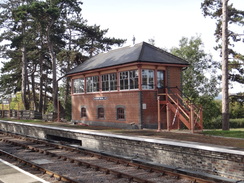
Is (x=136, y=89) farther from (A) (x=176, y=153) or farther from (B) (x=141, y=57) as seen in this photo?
(A) (x=176, y=153)

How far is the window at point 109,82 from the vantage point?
2185 centimetres

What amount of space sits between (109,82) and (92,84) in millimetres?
2719

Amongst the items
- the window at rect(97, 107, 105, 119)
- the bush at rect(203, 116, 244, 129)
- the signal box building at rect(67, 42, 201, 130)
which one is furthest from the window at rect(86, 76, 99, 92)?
the bush at rect(203, 116, 244, 129)

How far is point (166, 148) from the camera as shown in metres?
10.8

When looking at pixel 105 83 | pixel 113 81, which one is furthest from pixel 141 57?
pixel 105 83

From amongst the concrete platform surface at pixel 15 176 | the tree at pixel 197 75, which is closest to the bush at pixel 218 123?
the tree at pixel 197 75

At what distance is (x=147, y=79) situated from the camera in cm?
1988

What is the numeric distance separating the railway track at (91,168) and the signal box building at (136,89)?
6248 mm

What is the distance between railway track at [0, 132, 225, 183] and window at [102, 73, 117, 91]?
789 cm

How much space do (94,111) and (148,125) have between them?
20.7ft

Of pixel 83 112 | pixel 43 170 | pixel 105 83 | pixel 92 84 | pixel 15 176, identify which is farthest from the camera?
pixel 83 112

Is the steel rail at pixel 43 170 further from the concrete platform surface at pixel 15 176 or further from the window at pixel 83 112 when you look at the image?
the window at pixel 83 112

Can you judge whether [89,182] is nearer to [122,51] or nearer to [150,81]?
[150,81]

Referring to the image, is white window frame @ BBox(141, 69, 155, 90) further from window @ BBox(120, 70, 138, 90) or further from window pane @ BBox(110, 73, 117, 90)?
window pane @ BBox(110, 73, 117, 90)
